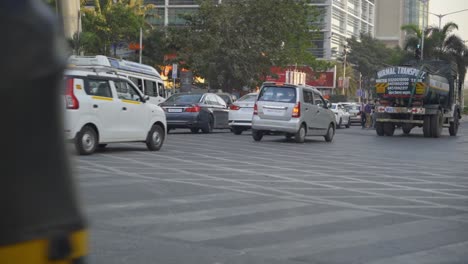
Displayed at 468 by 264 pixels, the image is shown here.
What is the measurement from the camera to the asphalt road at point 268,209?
23.5ft

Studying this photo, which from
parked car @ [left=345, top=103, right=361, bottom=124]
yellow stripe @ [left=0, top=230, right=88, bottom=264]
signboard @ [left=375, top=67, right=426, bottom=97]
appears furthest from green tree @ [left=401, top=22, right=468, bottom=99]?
yellow stripe @ [left=0, top=230, right=88, bottom=264]

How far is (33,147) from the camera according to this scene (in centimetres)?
200

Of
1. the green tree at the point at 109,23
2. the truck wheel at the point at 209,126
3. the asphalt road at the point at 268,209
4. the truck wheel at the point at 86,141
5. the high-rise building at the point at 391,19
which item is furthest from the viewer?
the high-rise building at the point at 391,19

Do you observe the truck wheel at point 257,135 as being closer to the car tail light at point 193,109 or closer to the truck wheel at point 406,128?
the car tail light at point 193,109

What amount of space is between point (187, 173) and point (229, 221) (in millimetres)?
5075

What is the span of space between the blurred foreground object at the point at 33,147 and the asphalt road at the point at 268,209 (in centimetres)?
141

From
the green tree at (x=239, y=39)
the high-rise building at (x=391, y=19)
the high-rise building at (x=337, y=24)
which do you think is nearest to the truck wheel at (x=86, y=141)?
the green tree at (x=239, y=39)

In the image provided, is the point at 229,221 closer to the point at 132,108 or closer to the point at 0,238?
the point at 0,238

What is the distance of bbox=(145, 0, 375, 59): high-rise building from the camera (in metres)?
94.6

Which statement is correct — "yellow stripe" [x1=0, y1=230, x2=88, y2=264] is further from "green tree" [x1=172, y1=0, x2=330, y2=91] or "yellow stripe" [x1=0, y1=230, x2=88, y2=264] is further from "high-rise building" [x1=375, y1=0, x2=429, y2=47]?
"high-rise building" [x1=375, y1=0, x2=429, y2=47]

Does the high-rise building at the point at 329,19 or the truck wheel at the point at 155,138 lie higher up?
the high-rise building at the point at 329,19

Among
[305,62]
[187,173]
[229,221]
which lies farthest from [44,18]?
[305,62]

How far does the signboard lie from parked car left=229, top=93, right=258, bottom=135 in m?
6.85

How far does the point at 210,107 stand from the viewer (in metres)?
29.5
